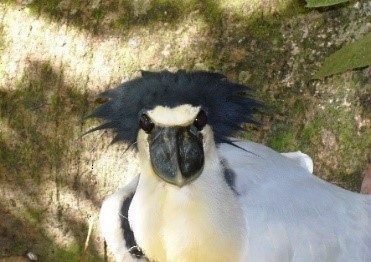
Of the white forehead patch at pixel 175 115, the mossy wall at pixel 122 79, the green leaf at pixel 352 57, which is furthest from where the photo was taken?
the mossy wall at pixel 122 79

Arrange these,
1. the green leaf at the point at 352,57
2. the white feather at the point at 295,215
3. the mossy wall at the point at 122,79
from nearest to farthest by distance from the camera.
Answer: the white feather at the point at 295,215 < the green leaf at the point at 352,57 < the mossy wall at the point at 122,79

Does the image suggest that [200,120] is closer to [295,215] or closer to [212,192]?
[212,192]

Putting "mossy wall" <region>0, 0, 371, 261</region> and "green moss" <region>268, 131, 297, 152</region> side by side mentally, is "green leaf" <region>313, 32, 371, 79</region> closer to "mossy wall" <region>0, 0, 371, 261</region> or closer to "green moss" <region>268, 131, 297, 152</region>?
"mossy wall" <region>0, 0, 371, 261</region>

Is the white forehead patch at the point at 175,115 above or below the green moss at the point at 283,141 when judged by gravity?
above

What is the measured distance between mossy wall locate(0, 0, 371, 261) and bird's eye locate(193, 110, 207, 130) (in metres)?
0.74

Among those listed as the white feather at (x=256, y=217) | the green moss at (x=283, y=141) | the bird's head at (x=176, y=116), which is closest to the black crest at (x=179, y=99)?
the bird's head at (x=176, y=116)

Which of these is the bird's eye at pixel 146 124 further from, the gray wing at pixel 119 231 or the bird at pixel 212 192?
the gray wing at pixel 119 231

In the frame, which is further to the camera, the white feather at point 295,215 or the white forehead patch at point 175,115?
the white feather at point 295,215

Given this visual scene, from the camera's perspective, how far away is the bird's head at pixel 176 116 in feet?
5.85

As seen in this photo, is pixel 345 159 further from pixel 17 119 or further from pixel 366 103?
pixel 17 119

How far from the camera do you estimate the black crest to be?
1832 millimetres

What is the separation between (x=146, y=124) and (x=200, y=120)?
0.16 metres

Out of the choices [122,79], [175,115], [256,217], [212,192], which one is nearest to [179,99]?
[175,115]

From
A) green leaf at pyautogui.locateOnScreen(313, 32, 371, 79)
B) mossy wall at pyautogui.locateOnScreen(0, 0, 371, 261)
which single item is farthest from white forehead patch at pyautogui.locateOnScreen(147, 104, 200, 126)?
mossy wall at pyautogui.locateOnScreen(0, 0, 371, 261)
